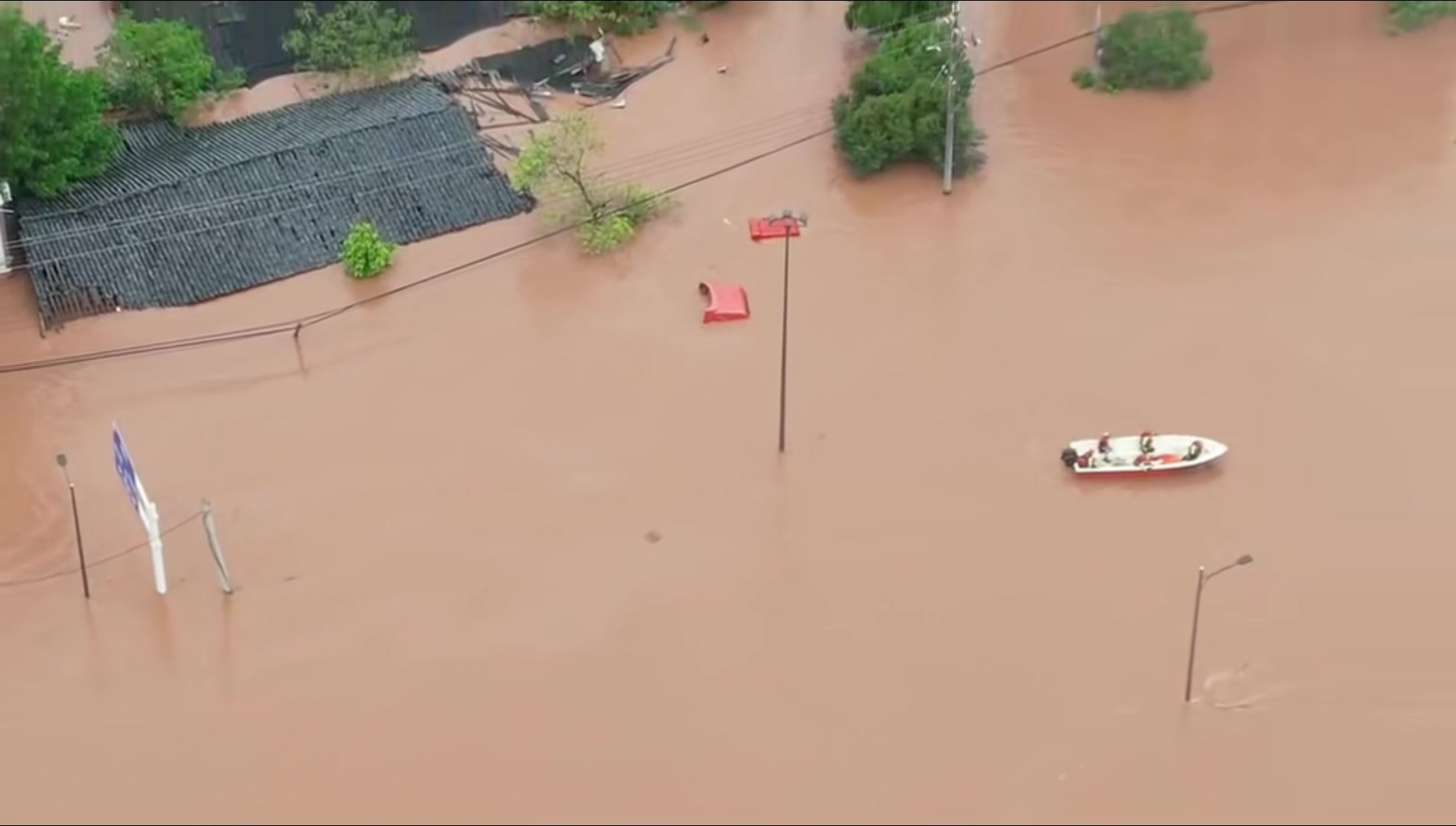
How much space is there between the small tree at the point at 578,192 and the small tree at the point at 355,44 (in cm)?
340

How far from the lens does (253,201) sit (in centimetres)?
2372

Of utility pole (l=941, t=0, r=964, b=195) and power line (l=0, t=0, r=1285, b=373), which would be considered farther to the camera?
utility pole (l=941, t=0, r=964, b=195)

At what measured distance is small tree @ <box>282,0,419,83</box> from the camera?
26438 millimetres

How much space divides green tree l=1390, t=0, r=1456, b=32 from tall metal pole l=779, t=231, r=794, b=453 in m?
11.9

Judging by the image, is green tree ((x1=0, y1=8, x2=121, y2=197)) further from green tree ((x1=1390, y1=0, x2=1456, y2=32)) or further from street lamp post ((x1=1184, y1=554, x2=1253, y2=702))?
green tree ((x1=1390, y1=0, x2=1456, y2=32))

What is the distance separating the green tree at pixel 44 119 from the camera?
2228 cm

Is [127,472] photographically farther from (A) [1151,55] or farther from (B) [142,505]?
(A) [1151,55]

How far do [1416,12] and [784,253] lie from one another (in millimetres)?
11888

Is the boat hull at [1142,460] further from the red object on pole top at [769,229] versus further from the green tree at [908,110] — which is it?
the green tree at [908,110]

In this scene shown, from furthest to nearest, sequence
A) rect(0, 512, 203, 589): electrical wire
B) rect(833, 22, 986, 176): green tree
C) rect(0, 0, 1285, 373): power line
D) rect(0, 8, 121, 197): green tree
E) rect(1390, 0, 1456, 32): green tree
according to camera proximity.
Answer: rect(1390, 0, 1456, 32): green tree < rect(833, 22, 986, 176): green tree < rect(0, 8, 121, 197): green tree < rect(0, 0, 1285, 373): power line < rect(0, 512, 203, 589): electrical wire

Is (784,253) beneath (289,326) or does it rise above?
above

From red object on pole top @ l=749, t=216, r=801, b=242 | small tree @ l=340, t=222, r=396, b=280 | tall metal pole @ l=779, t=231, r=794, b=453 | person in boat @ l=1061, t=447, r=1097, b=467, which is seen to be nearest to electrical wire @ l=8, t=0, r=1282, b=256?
small tree @ l=340, t=222, r=396, b=280

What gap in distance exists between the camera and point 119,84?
83.3 feet

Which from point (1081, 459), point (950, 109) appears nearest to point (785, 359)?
point (1081, 459)
